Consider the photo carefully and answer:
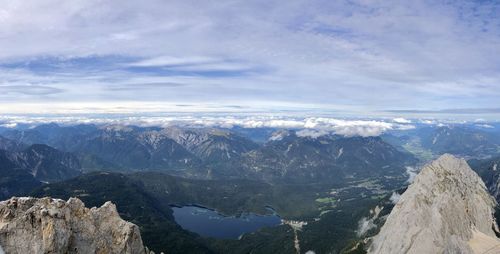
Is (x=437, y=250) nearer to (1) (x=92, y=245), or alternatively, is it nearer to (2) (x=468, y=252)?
(2) (x=468, y=252)

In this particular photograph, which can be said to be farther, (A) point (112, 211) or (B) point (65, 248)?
(A) point (112, 211)

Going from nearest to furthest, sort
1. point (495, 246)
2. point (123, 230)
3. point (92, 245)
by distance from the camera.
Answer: point (92, 245), point (123, 230), point (495, 246)

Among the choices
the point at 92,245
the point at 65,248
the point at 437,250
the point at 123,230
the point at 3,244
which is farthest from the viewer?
the point at 437,250

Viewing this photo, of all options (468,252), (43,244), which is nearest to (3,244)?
(43,244)

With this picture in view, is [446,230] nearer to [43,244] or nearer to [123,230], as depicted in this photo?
[123,230]

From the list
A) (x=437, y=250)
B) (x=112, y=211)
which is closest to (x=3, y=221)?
(x=112, y=211)

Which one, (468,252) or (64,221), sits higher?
(64,221)

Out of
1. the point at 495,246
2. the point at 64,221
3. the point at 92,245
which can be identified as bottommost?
the point at 495,246
